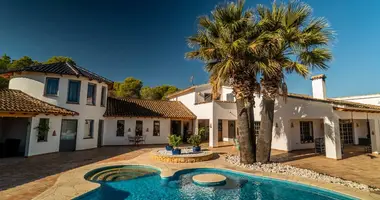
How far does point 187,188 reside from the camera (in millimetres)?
8219

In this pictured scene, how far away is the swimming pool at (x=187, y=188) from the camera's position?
729cm

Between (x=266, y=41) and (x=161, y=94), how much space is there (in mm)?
36753

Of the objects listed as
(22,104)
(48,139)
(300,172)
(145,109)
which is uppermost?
(145,109)

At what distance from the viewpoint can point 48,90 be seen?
15.9 metres

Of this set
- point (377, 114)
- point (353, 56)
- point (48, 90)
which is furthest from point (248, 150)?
point (48, 90)

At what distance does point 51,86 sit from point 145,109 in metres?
9.83

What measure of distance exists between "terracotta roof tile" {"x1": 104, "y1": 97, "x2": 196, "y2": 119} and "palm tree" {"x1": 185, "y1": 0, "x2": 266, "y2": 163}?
38.9ft

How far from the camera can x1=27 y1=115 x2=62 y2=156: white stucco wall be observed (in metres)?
13.7

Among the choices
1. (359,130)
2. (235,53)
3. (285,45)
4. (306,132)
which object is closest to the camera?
(235,53)

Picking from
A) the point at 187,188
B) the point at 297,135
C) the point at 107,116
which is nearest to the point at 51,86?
the point at 107,116

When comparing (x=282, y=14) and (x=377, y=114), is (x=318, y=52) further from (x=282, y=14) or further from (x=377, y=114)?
(x=377, y=114)

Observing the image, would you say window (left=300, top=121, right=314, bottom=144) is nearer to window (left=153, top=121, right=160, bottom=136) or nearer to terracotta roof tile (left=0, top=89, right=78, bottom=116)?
window (left=153, top=121, right=160, bottom=136)

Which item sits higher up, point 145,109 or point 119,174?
point 145,109

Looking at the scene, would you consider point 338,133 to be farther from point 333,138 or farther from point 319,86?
point 319,86
